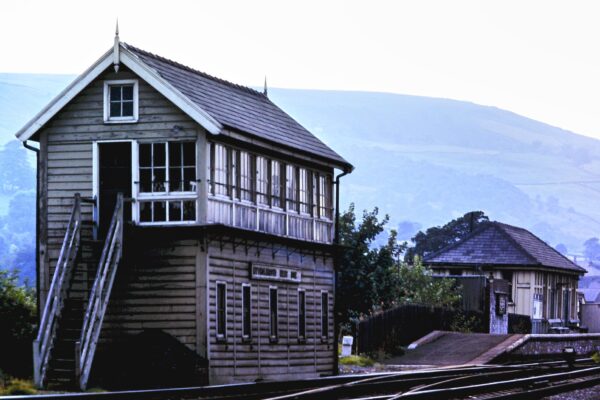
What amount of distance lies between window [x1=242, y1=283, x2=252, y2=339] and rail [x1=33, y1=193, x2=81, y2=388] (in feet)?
15.5

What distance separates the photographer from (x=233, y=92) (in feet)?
126

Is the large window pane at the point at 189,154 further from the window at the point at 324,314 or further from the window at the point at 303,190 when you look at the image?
the window at the point at 324,314

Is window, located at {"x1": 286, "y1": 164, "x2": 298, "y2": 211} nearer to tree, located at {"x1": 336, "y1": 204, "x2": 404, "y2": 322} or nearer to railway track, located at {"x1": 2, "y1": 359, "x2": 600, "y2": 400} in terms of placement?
railway track, located at {"x1": 2, "y1": 359, "x2": 600, "y2": 400}

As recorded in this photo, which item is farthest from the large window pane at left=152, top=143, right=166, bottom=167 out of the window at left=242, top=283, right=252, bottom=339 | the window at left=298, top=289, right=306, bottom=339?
the window at left=298, top=289, right=306, bottom=339

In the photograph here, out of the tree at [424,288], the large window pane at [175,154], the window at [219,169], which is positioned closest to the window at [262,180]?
the window at [219,169]

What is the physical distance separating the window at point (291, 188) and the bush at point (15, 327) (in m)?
7.33

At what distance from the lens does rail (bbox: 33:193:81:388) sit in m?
29.1

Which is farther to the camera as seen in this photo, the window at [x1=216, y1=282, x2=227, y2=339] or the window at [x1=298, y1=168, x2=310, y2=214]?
the window at [x1=298, y1=168, x2=310, y2=214]

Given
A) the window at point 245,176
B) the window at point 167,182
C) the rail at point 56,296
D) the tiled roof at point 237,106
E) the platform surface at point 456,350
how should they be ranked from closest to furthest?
1. the rail at point 56,296
2. the window at point 167,182
3. the tiled roof at point 237,106
4. the window at point 245,176
5. the platform surface at point 456,350

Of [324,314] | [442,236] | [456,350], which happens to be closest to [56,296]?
[324,314]

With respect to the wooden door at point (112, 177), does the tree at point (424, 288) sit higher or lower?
lower

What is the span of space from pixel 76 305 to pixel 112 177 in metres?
3.35

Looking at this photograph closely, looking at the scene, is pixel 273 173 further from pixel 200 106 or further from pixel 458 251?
pixel 458 251

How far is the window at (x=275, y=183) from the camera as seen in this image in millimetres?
36531
